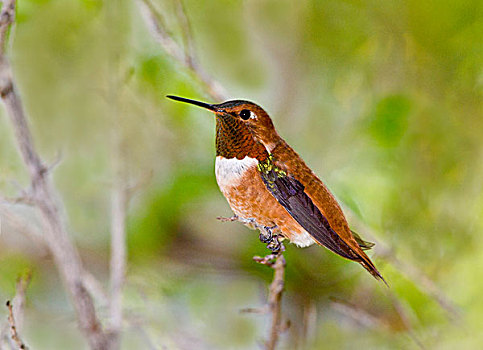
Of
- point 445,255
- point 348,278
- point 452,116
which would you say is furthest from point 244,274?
point 452,116

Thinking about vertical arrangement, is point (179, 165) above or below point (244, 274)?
above

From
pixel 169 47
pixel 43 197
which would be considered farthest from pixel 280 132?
pixel 43 197

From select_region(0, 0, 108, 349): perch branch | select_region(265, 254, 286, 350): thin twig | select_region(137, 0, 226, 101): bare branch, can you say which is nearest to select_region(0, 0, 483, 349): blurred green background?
select_region(137, 0, 226, 101): bare branch

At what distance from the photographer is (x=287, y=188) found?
1.48 ft

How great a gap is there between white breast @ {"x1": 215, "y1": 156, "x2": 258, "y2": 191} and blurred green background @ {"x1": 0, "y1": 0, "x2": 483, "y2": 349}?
498mm

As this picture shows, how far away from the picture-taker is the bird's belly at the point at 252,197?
457 millimetres

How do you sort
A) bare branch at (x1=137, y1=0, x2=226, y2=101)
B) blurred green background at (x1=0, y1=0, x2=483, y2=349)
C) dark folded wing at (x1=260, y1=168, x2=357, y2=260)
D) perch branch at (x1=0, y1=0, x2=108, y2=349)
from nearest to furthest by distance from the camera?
1. dark folded wing at (x1=260, y1=168, x2=357, y2=260)
2. perch branch at (x1=0, y1=0, x2=108, y2=349)
3. bare branch at (x1=137, y1=0, x2=226, y2=101)
4. blurred green background at (x1=0, y1=0, x2=483, y2=349)

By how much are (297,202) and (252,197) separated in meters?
0.04

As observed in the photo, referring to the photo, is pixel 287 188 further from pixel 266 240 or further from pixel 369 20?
pixel 369 20

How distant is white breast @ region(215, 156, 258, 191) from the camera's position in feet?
1.49

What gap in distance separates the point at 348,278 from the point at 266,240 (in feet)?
2.79

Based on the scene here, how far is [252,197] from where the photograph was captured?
0.47 meters

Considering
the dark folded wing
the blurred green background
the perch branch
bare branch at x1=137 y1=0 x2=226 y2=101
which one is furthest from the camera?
the blurred green background

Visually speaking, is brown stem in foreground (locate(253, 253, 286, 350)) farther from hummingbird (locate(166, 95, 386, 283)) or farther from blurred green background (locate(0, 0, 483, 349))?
blurred green background (locate(0, 0, 483, 349))
